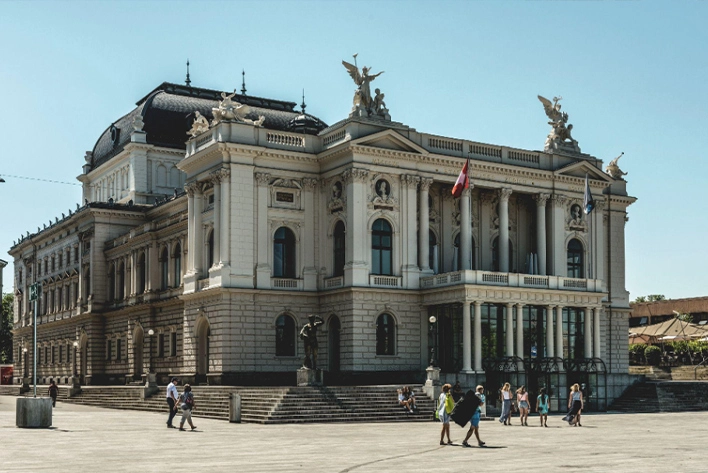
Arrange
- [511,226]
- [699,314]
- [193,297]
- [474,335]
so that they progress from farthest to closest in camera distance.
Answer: [699,314] → [511,226] → [193,297] → [474,335]

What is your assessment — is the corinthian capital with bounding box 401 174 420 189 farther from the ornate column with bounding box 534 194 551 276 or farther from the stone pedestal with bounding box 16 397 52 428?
the stone pedestal with bounding box 16 397 52 428

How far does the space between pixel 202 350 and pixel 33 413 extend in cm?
2507

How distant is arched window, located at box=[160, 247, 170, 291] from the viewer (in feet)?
247

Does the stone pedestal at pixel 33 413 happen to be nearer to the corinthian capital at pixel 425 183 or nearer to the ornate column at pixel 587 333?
the corinthian capital at pixel 425 183

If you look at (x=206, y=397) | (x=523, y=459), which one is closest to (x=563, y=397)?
(x=206, y=397)

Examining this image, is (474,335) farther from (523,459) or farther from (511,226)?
(523,459)

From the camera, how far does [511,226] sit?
230 ft

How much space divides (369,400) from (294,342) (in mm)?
12610

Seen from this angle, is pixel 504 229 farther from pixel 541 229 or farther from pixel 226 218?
pixel 226 218

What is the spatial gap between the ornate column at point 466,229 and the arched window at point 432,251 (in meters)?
1.67

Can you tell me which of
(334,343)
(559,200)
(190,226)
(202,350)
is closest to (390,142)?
(334,343)

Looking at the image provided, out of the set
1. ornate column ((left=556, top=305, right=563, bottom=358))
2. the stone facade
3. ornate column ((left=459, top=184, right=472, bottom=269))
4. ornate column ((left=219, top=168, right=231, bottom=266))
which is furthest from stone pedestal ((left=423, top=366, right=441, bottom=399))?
ornate column ((left=219, top=168, right=231, bottom=266))

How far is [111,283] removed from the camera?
85.6 metres

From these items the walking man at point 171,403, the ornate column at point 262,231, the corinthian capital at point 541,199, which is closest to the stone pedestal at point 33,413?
the walking man at point 171,403
